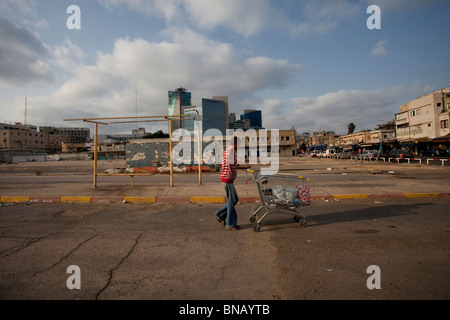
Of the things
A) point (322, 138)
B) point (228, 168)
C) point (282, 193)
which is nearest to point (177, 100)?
point (322, 138)

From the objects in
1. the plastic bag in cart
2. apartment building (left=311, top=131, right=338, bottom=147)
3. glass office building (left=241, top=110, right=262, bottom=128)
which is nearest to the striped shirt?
the plastic bag in cart

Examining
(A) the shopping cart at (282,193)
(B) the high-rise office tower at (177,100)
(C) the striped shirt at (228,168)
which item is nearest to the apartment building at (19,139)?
(B) the high-rise office tower at (177,100)

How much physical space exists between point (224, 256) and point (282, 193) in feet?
7.57

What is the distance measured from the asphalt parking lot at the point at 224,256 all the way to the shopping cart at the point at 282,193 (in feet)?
1.13

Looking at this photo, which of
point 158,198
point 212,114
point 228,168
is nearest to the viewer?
point 228,168

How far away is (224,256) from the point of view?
3.71 meters

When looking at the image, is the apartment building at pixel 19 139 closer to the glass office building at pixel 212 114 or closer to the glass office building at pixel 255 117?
the glass office building at pixel 212 114

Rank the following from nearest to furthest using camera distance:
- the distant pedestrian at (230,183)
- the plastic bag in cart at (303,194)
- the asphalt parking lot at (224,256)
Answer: the asphalt parking lot at (224,256)
the distant pedestrian at (230,183)
the plastic bag in cart at (303,194)

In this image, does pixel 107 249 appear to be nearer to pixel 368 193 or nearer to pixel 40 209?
pixel 40 209

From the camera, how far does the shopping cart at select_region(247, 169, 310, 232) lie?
532 cm

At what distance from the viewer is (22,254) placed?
3.82 meters

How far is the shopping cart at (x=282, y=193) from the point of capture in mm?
5324

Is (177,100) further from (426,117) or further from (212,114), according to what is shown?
(426,117)
